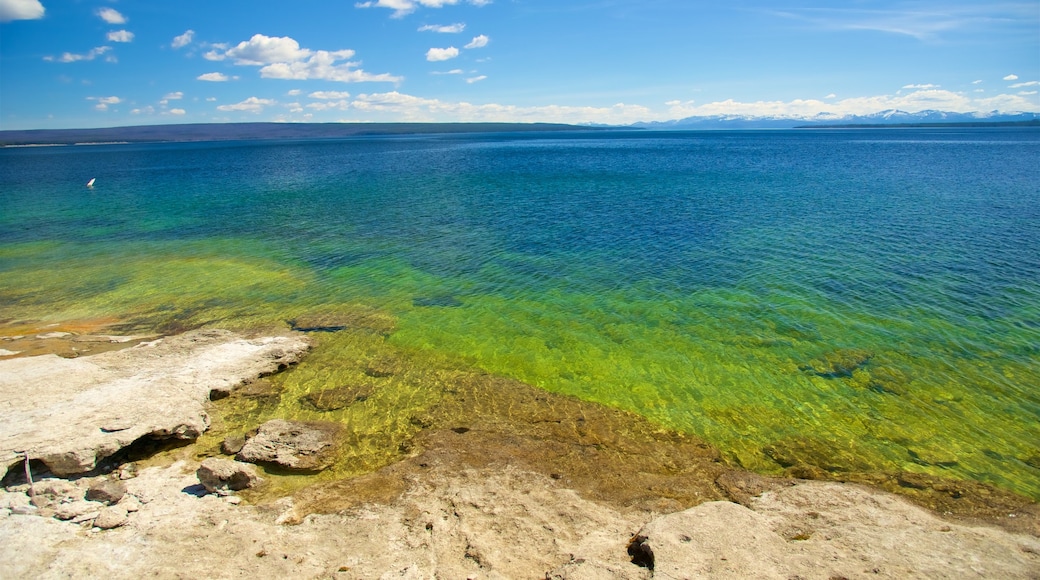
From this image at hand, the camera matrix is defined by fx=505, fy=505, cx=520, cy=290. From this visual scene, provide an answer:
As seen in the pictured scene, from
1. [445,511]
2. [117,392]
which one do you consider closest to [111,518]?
[117,392]

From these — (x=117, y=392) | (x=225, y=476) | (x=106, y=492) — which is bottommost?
(x=225, y=476)

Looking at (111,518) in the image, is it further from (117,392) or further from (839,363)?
(839,363)

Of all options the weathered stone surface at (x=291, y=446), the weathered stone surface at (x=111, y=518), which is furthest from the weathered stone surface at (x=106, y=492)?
the weathered stone surface at (x=291, y=446)

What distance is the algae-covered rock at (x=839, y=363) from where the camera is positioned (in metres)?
17.4

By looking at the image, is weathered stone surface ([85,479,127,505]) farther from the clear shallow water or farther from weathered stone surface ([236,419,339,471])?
the clear shallow water

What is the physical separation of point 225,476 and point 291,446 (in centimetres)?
183

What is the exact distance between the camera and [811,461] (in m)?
13.1

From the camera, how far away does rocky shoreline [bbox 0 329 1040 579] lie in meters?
8.77

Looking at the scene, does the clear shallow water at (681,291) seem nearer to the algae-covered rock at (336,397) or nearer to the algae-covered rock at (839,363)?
the algae-covered rock at (839,363)

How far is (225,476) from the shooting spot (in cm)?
1145

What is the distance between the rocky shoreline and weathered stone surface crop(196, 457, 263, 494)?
0.12 ft

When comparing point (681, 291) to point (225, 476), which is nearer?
point (225, 476)

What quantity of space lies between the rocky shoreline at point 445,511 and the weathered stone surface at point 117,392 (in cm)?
6

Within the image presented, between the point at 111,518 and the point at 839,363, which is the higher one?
the point at 111,518
